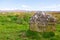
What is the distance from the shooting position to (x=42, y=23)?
583 inches

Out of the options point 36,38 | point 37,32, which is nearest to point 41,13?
point 37,32

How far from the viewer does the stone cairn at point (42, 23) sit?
48.0 ft

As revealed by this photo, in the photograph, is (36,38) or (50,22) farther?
(50,22)

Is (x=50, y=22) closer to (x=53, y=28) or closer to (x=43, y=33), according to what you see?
(x=53, y=28)

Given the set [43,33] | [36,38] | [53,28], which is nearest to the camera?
[36,38]

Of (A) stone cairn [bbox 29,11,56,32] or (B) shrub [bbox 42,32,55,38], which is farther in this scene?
(A) stone cairn [bbox 29,11,56,32]

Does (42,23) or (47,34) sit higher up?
(42,23)

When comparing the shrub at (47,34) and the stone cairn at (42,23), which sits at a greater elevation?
the stone cairn at (42,23)

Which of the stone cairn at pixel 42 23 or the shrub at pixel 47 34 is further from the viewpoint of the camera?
the stone cairn at pixel 42 23

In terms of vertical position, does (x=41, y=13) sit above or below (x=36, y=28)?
above

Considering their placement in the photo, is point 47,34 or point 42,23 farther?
point 42,23

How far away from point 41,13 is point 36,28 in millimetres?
1255

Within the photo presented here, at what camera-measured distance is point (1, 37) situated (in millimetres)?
13422

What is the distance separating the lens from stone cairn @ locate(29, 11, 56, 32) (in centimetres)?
1462
